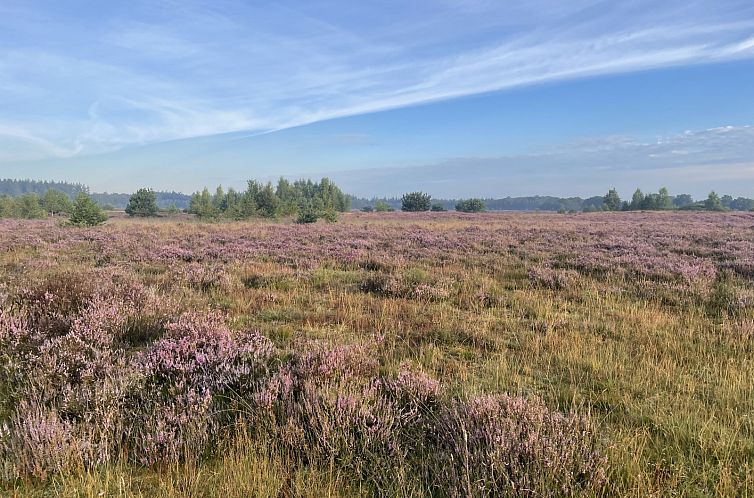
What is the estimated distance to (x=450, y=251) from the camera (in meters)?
15.0

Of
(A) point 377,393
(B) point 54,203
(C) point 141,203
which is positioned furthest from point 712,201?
(B) point 54,203

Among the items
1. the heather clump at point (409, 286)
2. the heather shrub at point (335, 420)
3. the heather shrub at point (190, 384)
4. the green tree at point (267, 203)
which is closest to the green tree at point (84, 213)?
the green tree at point (267, 203)

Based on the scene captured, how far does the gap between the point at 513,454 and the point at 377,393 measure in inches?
52.1

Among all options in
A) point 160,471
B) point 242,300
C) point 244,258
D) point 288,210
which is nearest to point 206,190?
point 288,210

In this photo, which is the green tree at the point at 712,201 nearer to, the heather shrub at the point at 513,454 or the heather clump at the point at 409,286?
the heather clump at the point at 409,286

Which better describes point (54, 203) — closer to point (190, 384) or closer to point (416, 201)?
point (416, 201)

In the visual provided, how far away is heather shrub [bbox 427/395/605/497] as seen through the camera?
2340 millimetres

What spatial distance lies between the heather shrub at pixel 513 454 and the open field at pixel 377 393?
0.02 m

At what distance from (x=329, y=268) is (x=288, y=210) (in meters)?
40.9

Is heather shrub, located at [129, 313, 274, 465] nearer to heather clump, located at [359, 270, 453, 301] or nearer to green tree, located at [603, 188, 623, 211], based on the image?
heather clump, located at [359, 270, 453, 301]

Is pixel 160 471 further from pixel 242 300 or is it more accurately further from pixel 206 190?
pixel 206 190

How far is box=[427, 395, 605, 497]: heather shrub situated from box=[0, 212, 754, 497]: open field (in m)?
0.02

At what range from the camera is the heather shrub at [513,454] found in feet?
7.68

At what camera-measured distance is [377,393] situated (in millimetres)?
3482
